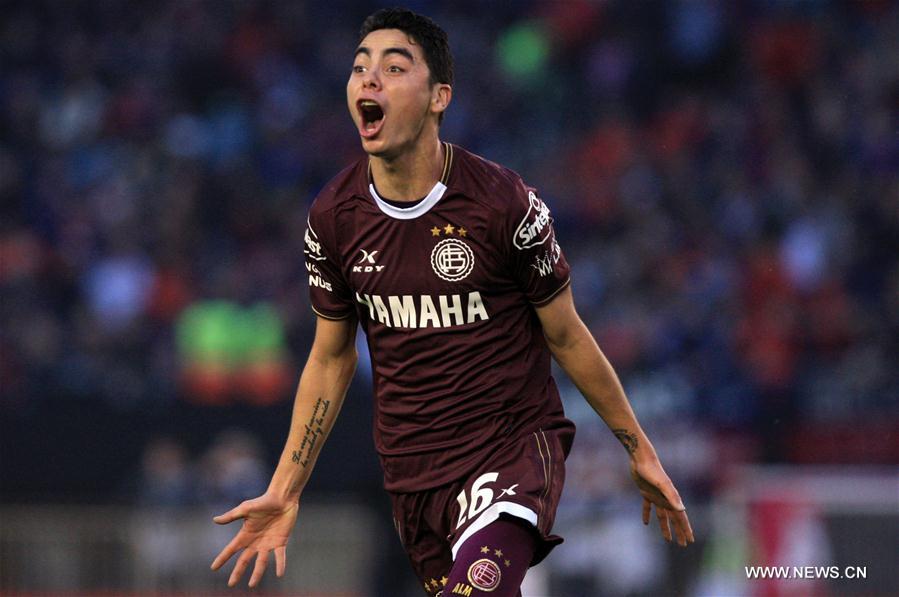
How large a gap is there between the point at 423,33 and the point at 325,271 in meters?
0.86

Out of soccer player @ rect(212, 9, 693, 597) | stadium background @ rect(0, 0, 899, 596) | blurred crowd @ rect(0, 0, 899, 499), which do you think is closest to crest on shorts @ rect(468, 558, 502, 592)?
soccer player @ rect(212, 9, 693, 597)

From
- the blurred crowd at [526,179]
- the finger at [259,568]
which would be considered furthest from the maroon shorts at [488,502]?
the blurred crowd at [526,179]

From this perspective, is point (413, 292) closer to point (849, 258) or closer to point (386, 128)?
point (386, 128)

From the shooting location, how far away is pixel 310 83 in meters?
17.3

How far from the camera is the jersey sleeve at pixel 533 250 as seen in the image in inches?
196

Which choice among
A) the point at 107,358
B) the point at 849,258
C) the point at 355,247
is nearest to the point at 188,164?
the point at 107,358

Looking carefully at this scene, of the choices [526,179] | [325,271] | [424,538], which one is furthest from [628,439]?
[526,179]

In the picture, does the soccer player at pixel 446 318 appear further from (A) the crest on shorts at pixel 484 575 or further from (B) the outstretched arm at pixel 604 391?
(A) the crest on shorts at pixel 484 575

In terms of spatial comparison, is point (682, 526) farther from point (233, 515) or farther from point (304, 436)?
point (233, 515)

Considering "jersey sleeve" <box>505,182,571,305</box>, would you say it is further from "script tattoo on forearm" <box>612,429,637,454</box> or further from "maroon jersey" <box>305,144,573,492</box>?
"script tattoo on forearm" <box>612,429,637,454</box>

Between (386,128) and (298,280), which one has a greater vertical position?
(298,280)

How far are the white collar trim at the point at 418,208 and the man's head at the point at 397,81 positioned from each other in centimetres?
18

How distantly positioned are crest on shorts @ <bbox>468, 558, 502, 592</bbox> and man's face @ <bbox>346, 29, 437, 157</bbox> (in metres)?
1.33

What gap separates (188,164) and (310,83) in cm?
179
